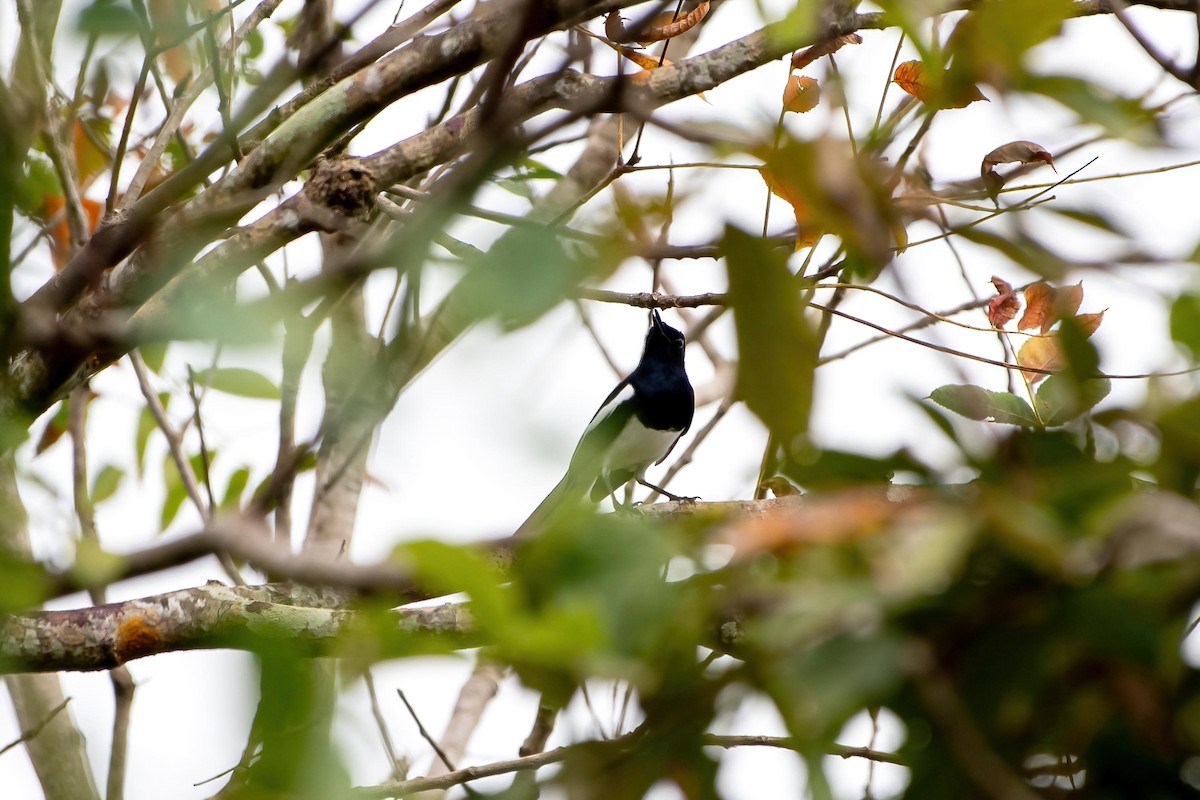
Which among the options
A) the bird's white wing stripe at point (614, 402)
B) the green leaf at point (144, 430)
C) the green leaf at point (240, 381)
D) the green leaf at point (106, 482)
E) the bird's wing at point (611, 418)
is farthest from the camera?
the bird's white wing stripe at point (614, 402)

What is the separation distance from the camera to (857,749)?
1.68 meters

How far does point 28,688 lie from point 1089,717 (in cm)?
280

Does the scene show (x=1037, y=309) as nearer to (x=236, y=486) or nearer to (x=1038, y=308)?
(x=1038, y=308)

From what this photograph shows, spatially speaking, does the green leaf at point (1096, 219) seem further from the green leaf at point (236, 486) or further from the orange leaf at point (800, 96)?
the green leaf at point (236, 486)

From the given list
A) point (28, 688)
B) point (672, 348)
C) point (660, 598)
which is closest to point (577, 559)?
point (660, 598)

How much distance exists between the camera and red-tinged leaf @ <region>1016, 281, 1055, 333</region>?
1791 mm

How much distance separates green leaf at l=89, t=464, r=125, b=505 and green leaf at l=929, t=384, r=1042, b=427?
98.6 inches

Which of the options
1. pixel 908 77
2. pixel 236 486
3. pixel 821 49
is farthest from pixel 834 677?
pixel 236 486

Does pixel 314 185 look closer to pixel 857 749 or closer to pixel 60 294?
pixel 60 294

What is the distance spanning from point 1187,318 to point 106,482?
3.07 metres

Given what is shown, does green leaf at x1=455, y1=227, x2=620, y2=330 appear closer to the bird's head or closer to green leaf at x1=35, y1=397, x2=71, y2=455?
green leaf at x1=35, y1=397, x2=71, y2=455

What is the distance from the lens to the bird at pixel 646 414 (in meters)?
4.56

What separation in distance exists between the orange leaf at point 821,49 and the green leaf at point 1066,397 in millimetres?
671

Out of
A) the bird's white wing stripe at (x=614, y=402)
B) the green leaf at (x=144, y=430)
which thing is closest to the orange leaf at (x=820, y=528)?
the green leaf at (x=144, y=430)
